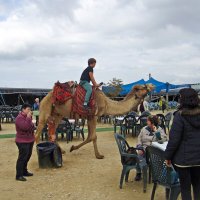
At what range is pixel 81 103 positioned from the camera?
30.2 feet

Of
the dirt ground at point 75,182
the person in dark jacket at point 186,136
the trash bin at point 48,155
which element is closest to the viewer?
the person in dark jacket at point 186,136

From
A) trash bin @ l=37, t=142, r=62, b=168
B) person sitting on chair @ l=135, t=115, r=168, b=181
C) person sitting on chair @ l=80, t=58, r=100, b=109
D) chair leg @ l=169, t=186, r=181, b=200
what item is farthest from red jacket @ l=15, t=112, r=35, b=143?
chair leg @ l=169, t=186, r=181, b=200

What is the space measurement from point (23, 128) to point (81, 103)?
2592mm

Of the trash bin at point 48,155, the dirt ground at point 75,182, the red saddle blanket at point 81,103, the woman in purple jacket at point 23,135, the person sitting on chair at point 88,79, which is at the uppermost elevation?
the person sitting on chair at point 88,79

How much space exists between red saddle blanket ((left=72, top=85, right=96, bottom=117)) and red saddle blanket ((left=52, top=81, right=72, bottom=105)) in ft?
0.77

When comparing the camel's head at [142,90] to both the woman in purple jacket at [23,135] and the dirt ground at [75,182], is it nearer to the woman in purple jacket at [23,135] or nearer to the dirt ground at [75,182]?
the dirt ground at [75,182]

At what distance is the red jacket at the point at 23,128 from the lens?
6.85 metres

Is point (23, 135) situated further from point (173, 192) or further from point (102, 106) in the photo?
point (173, 192)

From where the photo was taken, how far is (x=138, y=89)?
966cm

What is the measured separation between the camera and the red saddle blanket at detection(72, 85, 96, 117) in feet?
30.1

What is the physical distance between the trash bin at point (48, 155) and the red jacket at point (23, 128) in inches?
36.5

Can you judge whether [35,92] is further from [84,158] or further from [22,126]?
[22,126]

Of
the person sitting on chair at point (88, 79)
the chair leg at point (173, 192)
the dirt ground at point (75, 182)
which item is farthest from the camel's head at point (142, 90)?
the chair leg at point (173, 192)

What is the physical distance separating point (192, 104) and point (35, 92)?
30.1 metres
